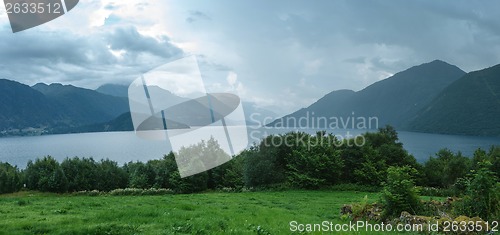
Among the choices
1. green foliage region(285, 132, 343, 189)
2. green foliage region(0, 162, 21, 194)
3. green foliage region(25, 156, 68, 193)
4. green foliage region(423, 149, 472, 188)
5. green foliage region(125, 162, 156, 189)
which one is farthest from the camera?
green foliage region(423, 149, 472, 188)

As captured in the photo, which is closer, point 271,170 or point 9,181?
point 9,181

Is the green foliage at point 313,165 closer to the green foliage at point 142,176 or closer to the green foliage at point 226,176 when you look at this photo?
the green foliage at point 226,176

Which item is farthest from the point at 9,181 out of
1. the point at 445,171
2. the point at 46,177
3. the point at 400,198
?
the point at 445,171

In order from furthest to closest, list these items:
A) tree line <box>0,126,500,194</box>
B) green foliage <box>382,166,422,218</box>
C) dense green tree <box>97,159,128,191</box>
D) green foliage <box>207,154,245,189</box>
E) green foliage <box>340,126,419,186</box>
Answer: green foliage <box>207,154,245,189</box> → dense green tree <box>97,159,128,191</box> → green foliage <box>340,126,419,186</box> → tree line <box>0,126,500,194</box> → green foliage <box>382,166,422,218</box>

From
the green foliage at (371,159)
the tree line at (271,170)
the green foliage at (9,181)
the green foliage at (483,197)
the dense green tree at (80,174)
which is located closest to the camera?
the green foliage at (483,197)

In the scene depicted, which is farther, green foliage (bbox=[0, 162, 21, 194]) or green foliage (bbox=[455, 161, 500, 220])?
green foliage (bbox=[0, 162, 21, 194])

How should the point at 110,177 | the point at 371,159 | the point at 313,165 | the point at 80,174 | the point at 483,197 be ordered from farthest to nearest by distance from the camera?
the point at 110,177 < the point at 371,159 < the point at 80,174 < the point at 313,165 < the point at 483,197

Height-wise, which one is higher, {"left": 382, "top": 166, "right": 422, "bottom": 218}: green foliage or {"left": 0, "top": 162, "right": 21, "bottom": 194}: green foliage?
{"left": 382, "top": 166, "right": 422, "bottom": 218}: green foliage

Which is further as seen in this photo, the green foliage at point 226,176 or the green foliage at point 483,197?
the green foliage at point 226,176

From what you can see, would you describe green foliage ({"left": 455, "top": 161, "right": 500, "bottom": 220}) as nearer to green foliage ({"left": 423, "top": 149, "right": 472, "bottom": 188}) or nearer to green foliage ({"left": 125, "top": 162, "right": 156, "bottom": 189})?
green foliage ({"left": 423, "top": 149, "right": 472, "bottom": 188})

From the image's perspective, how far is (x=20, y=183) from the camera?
40500mm

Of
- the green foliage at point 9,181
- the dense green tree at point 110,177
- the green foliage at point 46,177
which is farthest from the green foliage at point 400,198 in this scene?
the green foliage at point 9,181

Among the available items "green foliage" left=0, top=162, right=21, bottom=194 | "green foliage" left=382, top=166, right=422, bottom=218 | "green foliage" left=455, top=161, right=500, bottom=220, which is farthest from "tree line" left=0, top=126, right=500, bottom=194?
"green foliage" left=455, top=161, right=500, bottom=220

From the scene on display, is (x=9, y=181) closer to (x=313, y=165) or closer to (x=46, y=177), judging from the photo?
(x=46, y=177)
